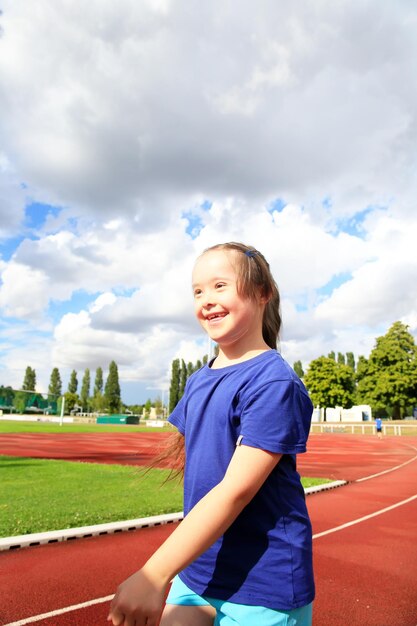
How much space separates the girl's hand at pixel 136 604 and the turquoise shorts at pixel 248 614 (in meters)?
0.33

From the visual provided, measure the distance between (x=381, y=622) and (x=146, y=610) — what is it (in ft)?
13.1

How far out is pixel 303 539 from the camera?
4.58 ft

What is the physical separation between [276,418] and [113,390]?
350 ft

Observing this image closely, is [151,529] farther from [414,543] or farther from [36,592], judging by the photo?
[414,543]

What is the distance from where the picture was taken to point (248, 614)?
1.33 meters

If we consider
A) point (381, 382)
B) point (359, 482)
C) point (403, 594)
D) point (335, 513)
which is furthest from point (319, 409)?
point (403, 594)

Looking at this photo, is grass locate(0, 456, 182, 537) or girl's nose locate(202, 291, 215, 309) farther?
grass locate(0, 456, 182, 537)

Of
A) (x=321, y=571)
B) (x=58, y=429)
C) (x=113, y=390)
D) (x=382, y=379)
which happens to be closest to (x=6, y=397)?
(x=113, y=390)

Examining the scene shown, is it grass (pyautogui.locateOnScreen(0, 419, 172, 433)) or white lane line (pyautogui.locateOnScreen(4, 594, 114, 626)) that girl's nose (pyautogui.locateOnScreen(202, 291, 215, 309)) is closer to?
white lane line (pyautogui.locateOnScreen(4, 594, 114, 626))

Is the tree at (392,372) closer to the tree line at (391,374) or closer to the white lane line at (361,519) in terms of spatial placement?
the tree line at (391,374)

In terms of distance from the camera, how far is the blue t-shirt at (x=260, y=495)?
1.32 metres

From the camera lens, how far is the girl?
1.22m

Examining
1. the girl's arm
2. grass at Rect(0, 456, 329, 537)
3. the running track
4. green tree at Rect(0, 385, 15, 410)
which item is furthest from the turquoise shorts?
green tree at Rect(0, 385, 15, 410)

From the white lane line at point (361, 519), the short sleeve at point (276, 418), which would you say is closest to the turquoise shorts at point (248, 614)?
the short sleeve at point (276, 418)
